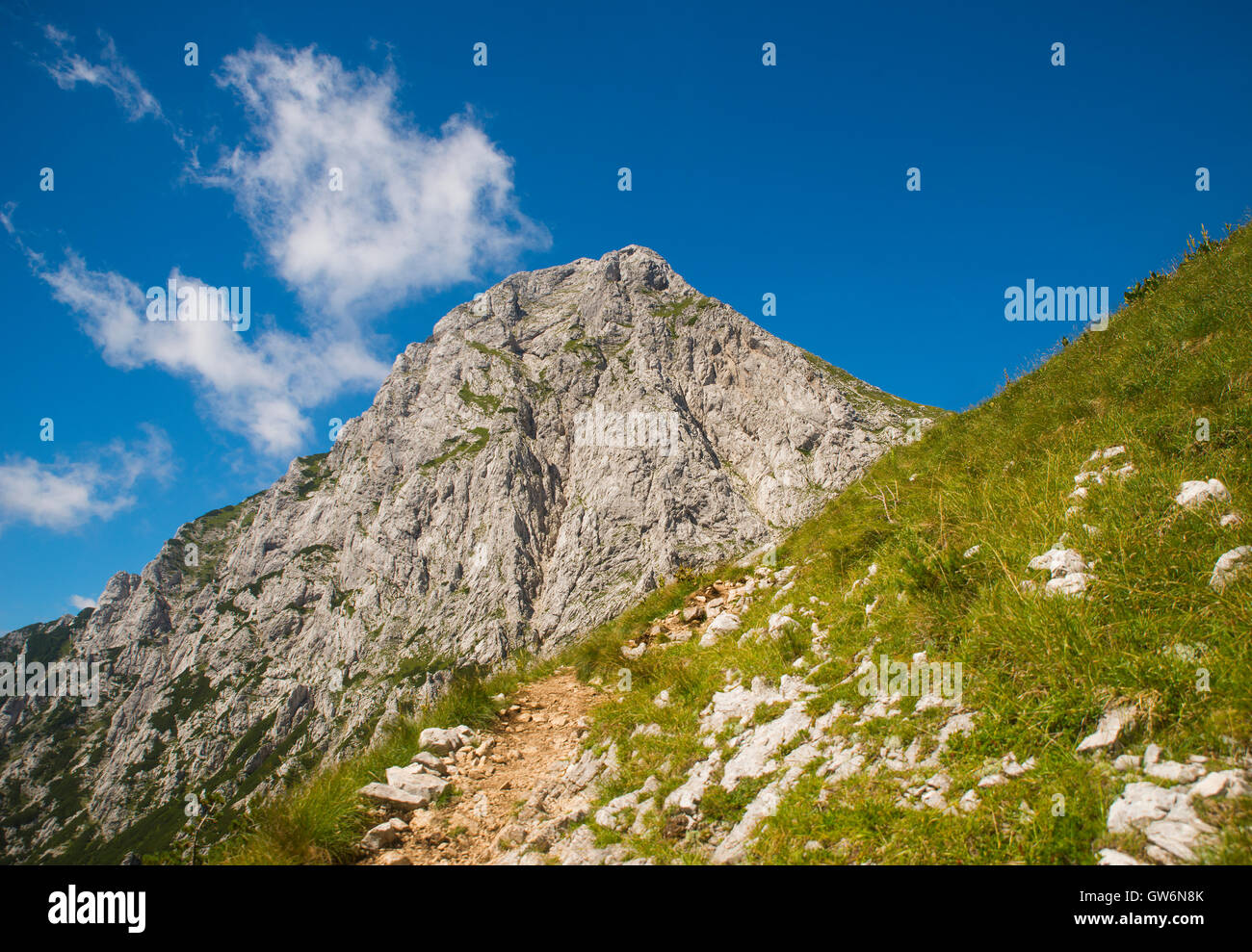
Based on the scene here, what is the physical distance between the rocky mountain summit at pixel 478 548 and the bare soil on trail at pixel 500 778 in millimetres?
130659

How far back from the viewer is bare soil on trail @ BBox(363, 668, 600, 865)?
7.19m

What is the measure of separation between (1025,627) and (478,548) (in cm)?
16677

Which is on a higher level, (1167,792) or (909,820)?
(1167,792)

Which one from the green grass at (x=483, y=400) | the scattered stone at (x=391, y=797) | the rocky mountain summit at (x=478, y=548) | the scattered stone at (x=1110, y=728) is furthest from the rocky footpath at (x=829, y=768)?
the green grass at (x=483, y=400)

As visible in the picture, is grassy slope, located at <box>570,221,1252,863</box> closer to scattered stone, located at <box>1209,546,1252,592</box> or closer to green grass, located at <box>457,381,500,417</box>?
scattered stone, located at <box>1209,546,1252,592</box>

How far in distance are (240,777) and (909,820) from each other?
201868mm

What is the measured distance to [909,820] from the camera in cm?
473

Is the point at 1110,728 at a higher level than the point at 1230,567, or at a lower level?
lower

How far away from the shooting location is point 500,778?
898 centimetres

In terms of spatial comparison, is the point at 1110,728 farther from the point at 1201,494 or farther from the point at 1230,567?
the point at 1201,494

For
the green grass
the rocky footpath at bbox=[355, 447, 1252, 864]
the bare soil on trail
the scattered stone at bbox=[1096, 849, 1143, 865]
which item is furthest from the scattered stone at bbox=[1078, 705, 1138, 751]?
the green grass

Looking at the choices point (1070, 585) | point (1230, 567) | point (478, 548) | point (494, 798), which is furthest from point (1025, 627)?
point (478, 548)
